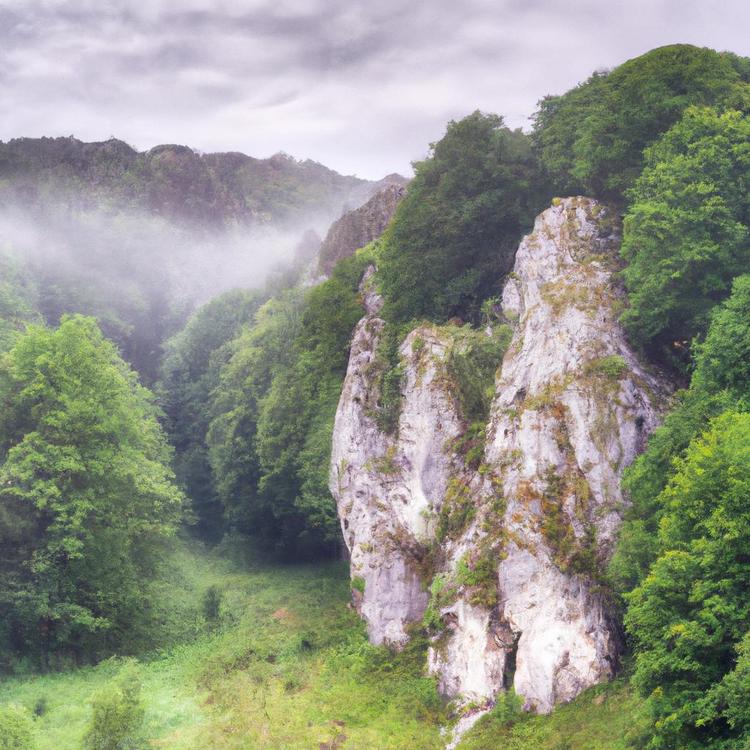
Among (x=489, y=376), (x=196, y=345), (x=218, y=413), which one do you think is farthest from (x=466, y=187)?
(x=196, y=345)

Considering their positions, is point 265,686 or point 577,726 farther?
point 265,686

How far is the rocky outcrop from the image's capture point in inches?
2007

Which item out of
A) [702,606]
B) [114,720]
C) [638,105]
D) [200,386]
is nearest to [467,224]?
[638,105]

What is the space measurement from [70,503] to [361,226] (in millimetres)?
29484

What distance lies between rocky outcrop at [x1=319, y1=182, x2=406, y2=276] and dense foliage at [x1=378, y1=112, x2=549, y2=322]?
13964mm

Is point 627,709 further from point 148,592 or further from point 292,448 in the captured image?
point 292,448

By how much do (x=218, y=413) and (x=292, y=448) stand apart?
15.6 m

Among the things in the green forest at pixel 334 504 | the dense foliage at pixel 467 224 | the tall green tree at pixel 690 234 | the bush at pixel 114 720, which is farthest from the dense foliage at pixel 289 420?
the bush at pixel 114 720

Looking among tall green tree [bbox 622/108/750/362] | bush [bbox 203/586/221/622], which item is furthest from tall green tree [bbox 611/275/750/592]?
bush [bbox 203/586/221/622]

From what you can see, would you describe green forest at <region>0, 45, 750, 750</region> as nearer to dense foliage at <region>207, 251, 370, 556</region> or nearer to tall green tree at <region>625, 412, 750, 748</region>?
tall green tree at <region>625, 412, 750, 748</region>

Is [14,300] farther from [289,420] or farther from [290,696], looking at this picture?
[290,696]

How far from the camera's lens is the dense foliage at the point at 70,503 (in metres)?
30.0

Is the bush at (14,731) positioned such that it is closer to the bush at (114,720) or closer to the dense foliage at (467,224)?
the bush at (114,720)

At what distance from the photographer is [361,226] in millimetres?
52812
